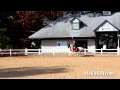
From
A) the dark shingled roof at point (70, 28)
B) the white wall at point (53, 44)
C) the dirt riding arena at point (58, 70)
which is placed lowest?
the dirt riding arena at point (58, 70)

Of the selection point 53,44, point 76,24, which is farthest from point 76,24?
point 53,44

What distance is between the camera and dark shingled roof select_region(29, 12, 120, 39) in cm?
3931

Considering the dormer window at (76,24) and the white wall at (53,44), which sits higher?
the dormer window at (76,24)

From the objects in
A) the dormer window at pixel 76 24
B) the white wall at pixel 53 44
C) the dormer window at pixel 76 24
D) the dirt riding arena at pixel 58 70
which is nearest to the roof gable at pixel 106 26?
the dormer window at pixel 76 24

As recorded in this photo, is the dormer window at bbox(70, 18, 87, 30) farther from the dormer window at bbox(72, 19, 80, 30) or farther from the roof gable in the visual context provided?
the roof gable

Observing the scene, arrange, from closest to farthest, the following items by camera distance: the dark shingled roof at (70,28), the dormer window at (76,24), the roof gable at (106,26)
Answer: the roof gable at (106,26) → the dark shingled roof at (70,28) → the dormer window at (76,24)

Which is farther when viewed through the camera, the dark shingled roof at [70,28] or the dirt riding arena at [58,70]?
the dark shingled roof at [70,28]

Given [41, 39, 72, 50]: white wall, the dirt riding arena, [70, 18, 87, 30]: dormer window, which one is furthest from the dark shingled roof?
the dirt riding arena

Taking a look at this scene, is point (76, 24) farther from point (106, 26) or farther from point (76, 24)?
point (106, 26)

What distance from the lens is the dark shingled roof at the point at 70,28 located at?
39312 millimetres

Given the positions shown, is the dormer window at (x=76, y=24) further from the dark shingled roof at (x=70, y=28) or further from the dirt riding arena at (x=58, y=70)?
the dirt riding arena at (x=58, y=70)

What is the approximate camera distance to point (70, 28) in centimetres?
4116
